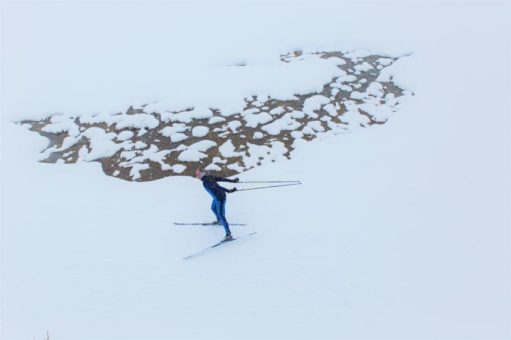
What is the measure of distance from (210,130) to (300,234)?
265 inches

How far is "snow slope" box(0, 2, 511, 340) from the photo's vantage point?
7.94 m

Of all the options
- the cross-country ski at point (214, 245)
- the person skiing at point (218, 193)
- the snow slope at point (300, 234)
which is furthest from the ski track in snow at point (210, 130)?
the cross-country ski at point (214, 245)

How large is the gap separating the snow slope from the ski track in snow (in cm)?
68

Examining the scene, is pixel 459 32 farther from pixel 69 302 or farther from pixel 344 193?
pixel 69 302

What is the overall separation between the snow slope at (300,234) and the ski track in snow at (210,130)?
681 mm

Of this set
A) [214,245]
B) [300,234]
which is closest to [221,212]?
[214,245]

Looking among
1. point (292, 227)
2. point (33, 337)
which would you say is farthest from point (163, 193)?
point (33, 337)

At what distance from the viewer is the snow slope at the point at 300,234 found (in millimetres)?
7941

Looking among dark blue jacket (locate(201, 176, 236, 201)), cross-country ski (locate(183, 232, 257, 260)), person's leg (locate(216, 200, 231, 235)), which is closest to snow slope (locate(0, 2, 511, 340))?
cross-country ski (locate(183, 232, 257, 260))

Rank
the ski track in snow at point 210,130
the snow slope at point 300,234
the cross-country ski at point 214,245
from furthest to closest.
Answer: the ski track in snow at point 210,130
the cross-country ski at point 214,245
the snow slope at point 300,234

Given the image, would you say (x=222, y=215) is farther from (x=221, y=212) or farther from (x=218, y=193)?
(x=218, y=193)

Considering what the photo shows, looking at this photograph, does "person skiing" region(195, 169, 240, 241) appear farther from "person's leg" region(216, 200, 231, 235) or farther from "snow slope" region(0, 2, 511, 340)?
"snow slope" region(0, 2, 511, 340)

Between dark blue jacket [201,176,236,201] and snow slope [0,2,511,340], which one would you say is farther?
dark blue jacket [201,176,236,201]

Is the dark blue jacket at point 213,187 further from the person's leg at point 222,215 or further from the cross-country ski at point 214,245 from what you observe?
the cross-country ski at point 214,245
